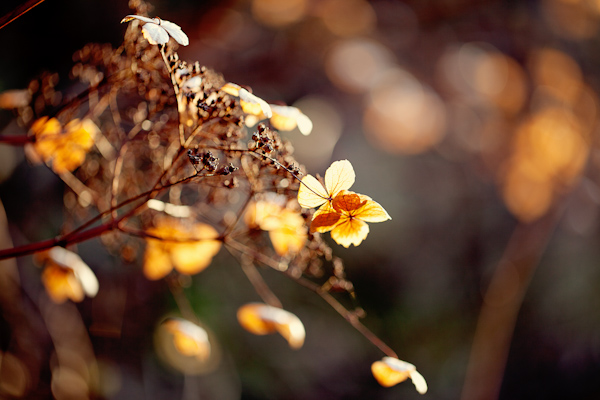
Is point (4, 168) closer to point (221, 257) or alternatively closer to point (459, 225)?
point (221, 257)

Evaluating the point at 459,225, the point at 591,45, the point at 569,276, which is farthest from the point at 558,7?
the point at 569,276

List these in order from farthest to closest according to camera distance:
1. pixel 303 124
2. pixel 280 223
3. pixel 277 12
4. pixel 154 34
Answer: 1. pixel 277 12
2. pixel 280 223
3. pixel 303 124
4. pixel 154 34

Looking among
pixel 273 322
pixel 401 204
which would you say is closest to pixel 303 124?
pixel 273 322

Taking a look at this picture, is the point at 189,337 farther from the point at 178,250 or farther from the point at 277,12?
the point at 277,12

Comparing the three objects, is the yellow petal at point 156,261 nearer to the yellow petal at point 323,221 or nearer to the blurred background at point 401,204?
the yellow petal at point 323,221

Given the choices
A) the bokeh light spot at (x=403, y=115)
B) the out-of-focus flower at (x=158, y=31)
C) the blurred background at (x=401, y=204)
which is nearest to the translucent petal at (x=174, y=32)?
the out-of-focus flower at (x=158, y=31)

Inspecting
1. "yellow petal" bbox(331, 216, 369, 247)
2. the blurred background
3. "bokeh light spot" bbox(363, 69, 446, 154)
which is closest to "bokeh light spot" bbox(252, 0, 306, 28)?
the blurred background
